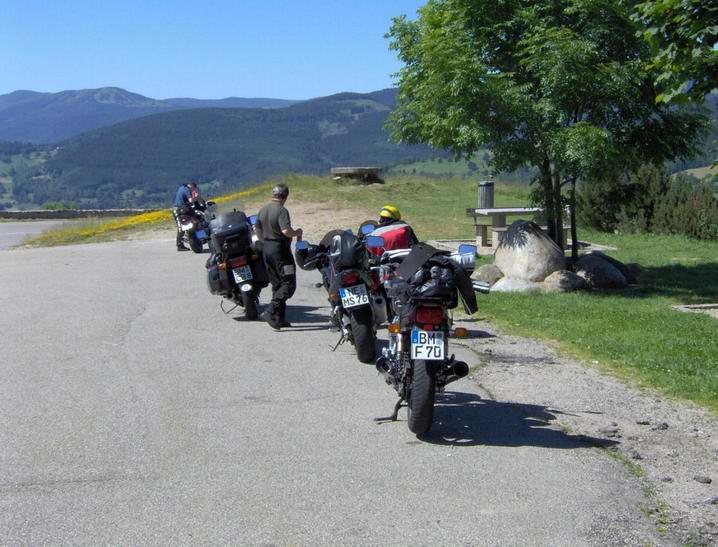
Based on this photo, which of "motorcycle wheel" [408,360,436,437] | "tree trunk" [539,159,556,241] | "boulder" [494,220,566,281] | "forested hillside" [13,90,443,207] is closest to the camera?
"motorcycle wheel" [408,360,436,437]

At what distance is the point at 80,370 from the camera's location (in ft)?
28.1

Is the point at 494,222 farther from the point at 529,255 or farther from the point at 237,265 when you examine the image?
the point at 237,265

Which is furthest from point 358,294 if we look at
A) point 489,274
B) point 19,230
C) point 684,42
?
A: point 19,230

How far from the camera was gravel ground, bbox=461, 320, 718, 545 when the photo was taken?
5156 mm

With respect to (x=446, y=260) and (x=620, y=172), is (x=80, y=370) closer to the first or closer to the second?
(x=446, y=260)

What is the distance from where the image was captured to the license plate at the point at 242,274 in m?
11.5

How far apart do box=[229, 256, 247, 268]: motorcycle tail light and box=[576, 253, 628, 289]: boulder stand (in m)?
5.58

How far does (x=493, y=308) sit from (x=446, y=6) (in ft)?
18.2

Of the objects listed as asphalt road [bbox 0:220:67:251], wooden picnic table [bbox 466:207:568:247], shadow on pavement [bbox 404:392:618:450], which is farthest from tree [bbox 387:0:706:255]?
asphalt road [bbox 0:220:67:251]

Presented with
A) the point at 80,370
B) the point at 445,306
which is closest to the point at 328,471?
the point at 445,306

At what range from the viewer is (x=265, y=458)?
5969mm

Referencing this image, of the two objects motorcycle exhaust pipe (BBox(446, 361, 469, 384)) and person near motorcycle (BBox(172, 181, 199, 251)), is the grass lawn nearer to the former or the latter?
motorcycle exhaust pipe (BBox(446, 361, 469, 384))

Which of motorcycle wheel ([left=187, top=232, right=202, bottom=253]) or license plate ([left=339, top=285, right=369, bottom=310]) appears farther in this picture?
motorcycle wheel ([left=187, top=232, right=202, bottom=253])

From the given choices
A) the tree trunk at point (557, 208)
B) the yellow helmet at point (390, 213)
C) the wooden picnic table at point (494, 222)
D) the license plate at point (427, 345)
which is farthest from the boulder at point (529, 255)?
the license plate at point (427, 345)
